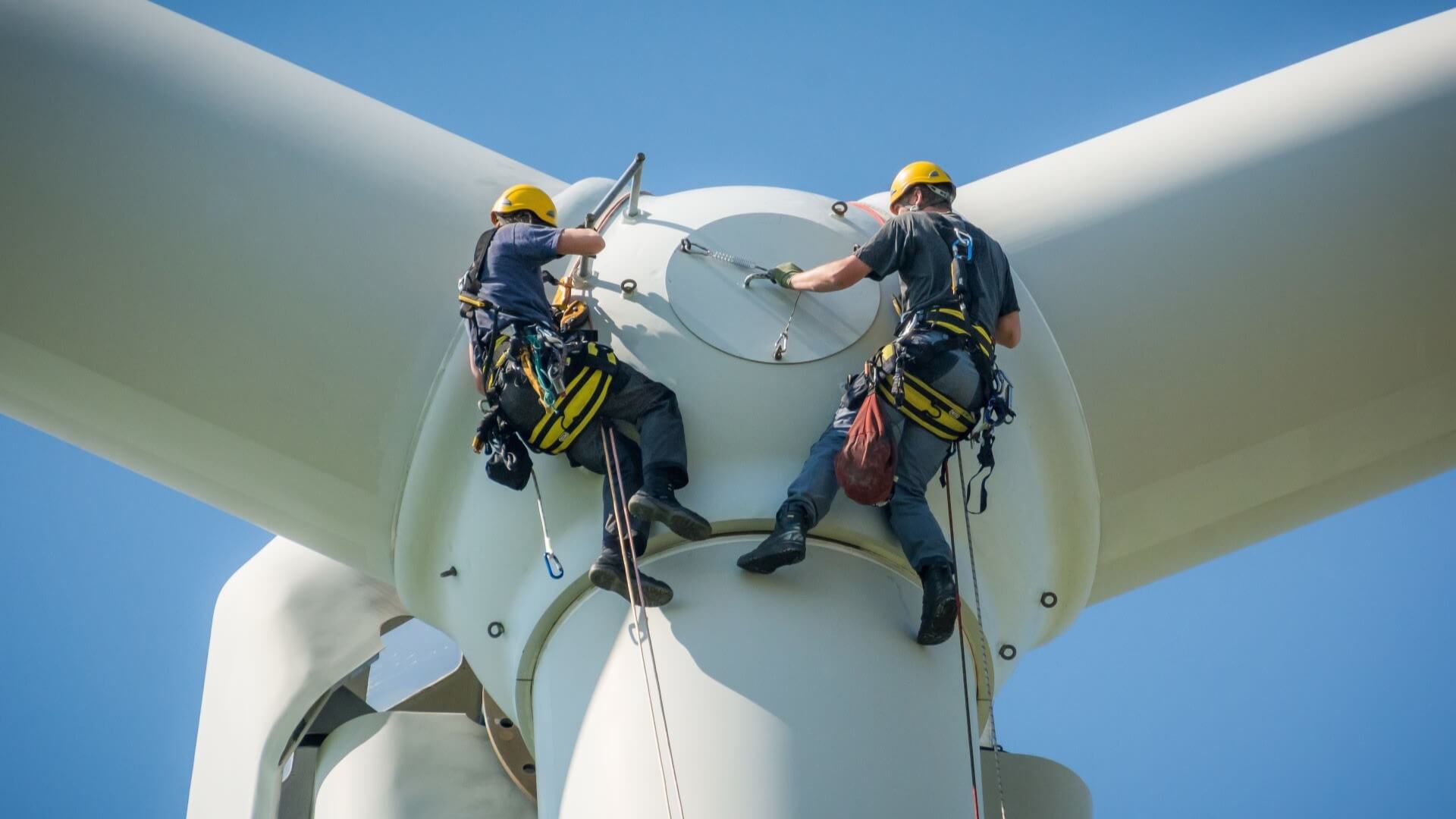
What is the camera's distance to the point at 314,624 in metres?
11.4

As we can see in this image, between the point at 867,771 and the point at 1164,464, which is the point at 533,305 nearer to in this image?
the point at 867,771

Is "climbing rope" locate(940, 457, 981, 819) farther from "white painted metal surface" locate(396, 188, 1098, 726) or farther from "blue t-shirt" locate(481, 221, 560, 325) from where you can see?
"blue t-shirt" locate(481, 221, 560, 325)

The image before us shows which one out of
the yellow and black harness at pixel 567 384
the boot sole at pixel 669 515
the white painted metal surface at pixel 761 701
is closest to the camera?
the white painted metal surface at pixel 761 701

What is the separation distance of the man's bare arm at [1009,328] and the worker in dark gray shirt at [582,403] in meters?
1.64

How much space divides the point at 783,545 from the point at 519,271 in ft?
6.30

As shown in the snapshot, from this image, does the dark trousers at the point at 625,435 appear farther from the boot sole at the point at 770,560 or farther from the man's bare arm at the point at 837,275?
the man's bare arm at the point at 837,275

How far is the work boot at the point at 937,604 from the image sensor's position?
8320mm

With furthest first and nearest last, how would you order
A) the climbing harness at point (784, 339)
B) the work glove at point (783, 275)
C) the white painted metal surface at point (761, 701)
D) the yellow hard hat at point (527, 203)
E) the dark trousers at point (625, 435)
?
the yellow hard hat at point (527, 203), the work glove at point (783, 275), the climbing harness at point (784, 339), the dark trousers at point (625, 435), the white painted metal surface at point (761, 701)

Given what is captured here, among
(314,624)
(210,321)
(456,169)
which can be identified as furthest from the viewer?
(314,624)

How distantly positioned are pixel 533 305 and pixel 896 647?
2302 mm

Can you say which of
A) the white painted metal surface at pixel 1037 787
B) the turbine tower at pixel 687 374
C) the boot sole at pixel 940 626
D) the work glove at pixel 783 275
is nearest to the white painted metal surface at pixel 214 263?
the turbine tower at pixel 687 374

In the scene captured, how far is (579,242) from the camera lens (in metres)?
8.89

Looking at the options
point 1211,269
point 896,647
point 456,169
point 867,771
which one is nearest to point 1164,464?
point 1211,269

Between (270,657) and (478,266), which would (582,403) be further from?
(270,657)
